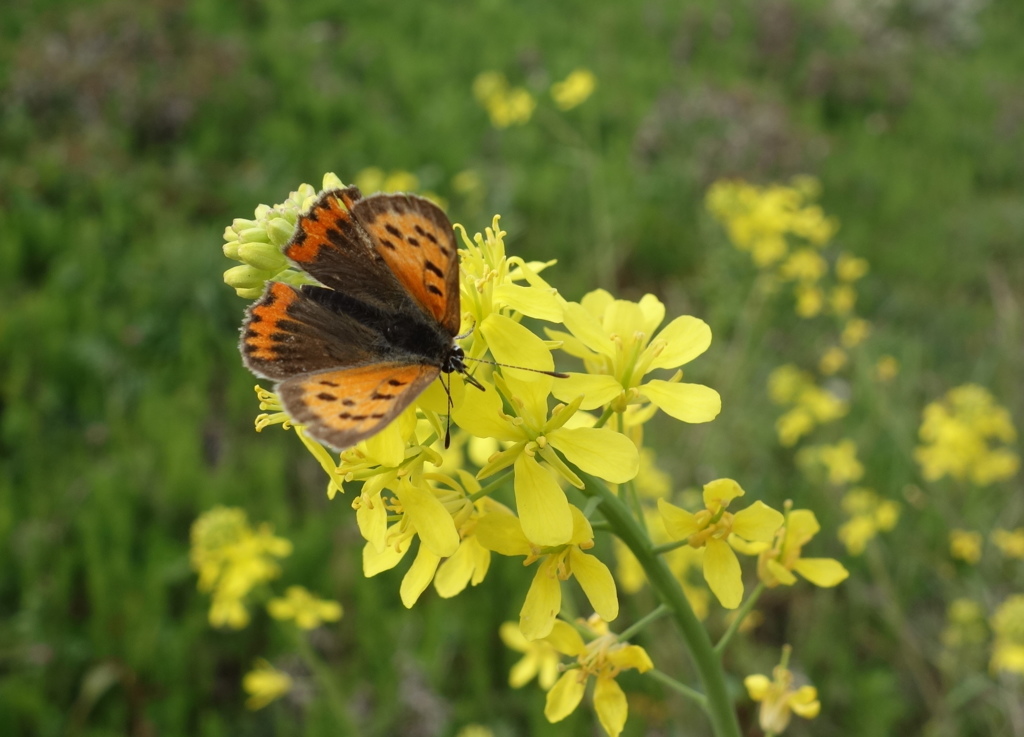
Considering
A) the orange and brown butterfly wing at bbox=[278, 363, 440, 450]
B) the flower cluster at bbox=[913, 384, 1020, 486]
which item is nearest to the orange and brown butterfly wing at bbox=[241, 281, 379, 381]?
the orange and brown butterfly wing at bbox=[278, 363, 440, 450]

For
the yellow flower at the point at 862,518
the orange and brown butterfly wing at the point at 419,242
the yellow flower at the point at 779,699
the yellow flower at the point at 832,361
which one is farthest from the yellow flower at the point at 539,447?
the yellow flower at the point at 832,361

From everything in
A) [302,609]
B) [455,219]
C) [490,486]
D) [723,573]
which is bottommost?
[455,219]

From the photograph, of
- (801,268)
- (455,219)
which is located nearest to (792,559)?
(801,268)

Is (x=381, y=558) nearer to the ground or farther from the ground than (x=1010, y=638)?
farther from the ground

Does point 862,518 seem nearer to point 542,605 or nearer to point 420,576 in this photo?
point 542,605

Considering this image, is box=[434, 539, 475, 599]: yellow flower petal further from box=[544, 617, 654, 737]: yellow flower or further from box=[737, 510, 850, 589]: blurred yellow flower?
box=[737, 510, 850, 589]: blurred yellow flower

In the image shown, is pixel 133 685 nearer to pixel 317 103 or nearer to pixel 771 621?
pixel 771 621
